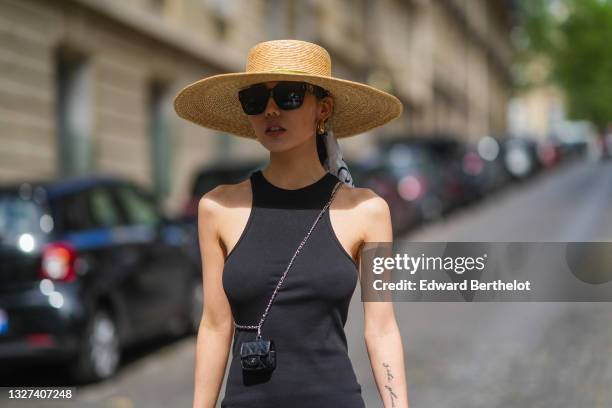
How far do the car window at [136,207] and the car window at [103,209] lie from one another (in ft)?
0.72

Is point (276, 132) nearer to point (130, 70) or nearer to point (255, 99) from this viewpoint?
point (255, 99)

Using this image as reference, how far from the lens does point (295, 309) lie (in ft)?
8.75

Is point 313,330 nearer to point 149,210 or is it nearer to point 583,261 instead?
point 583,261

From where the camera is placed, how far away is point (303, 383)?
2.66 m

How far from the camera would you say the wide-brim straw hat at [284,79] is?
277 cm

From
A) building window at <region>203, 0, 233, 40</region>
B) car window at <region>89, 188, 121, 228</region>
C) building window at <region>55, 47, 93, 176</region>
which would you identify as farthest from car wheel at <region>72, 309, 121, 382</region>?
building window at <region>203, 0, 233, 40</region>

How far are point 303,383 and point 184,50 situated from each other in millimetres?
20054

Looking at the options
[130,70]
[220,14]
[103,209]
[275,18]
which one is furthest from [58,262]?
[275,18]

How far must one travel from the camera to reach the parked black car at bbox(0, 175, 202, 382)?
7742 mm

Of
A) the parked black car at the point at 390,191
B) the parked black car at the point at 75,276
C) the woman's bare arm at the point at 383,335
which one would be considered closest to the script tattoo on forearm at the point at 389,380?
the woman's bare arm at the point at 383,335

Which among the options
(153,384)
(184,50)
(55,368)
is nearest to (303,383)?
(153,384)

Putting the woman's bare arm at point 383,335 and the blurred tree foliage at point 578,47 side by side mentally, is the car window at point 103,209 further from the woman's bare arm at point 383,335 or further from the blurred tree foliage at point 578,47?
the blurred tree foliage at point 578,47

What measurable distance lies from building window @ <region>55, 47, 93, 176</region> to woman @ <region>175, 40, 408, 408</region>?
15.2 m

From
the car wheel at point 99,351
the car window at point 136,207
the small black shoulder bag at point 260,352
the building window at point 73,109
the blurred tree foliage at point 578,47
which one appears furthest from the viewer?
the blurred tree foliage at point 578,47
